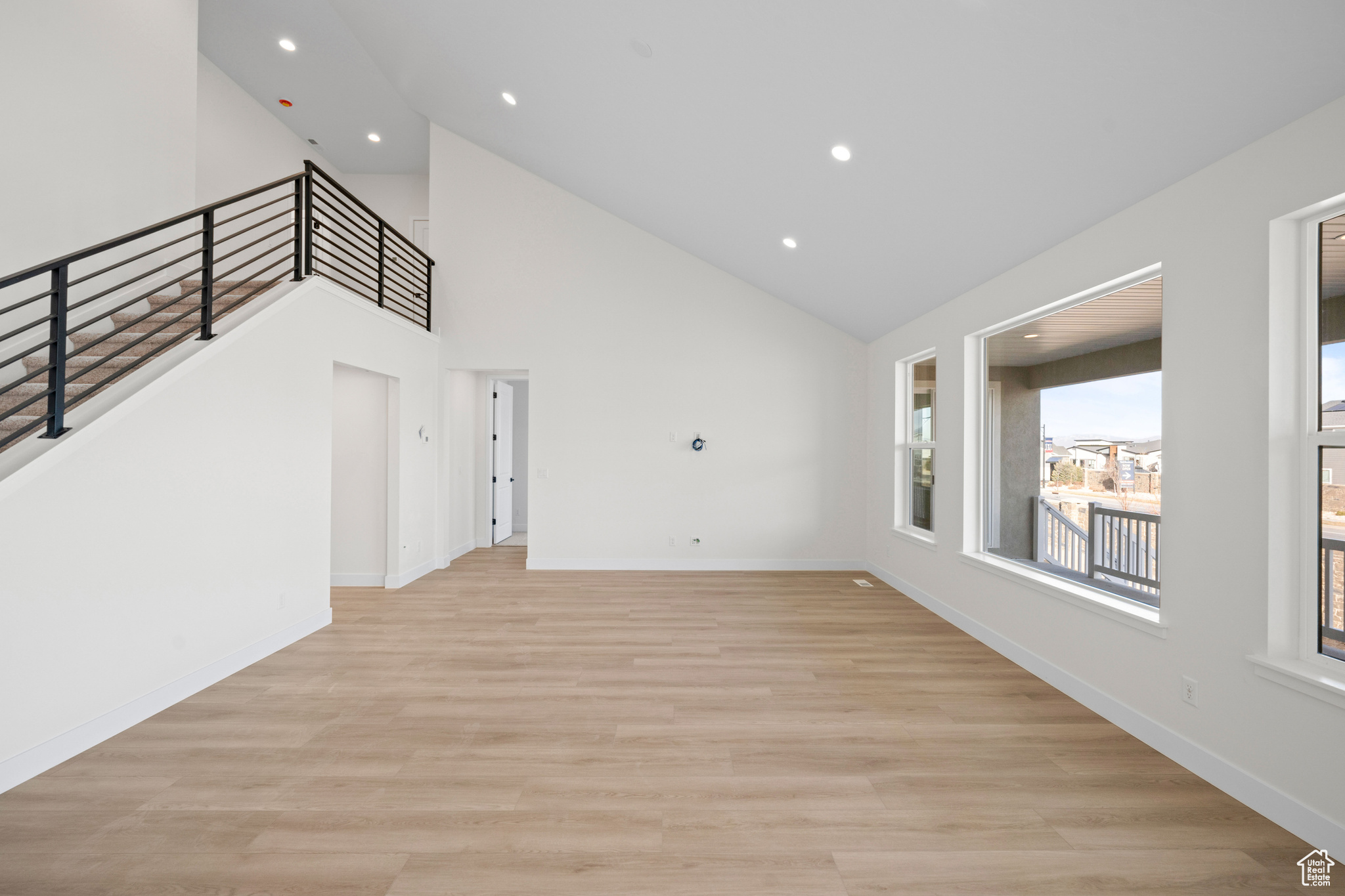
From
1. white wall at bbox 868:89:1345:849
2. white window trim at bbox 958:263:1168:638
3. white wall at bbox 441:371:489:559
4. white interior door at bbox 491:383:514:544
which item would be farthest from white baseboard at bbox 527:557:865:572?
white wall at bbox 868:89:1345:849

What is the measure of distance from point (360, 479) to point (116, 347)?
6.93 feet

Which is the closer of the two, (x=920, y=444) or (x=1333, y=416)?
(x=1333, y=416)

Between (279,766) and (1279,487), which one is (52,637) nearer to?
(279,766)

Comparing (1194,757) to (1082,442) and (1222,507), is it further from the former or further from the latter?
(1082,442)

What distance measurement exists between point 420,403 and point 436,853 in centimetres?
469

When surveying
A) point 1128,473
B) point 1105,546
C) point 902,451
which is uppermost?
point 902,451

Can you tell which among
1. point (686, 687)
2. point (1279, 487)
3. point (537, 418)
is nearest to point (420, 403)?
point (537, 418)

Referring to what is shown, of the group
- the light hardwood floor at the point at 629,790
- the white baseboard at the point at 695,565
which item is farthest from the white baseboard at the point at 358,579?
the light hardwood floor at the point at 629,790

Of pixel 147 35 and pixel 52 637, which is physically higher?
pixel 147 35

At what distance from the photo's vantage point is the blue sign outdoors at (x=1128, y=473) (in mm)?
2848

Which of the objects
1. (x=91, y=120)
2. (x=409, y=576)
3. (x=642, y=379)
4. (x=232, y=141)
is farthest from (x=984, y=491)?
(x=232, y=141)

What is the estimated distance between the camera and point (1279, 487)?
2.03 m

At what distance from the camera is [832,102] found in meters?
2.94

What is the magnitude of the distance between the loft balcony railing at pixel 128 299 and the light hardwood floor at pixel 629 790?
64.4 inches
